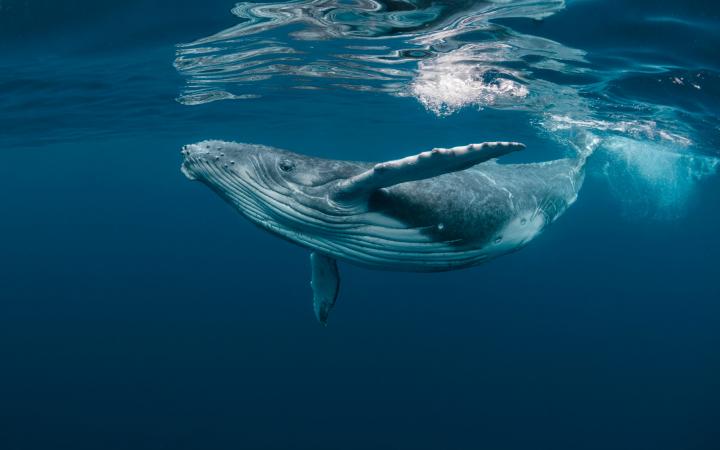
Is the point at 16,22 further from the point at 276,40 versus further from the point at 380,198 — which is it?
the point at 380,198

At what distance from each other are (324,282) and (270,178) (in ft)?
7.16

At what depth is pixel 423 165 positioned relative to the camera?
3496 millimetres

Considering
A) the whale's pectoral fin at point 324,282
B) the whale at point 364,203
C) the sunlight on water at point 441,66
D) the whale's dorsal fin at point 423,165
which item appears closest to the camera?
the whale's dorsal fin at point 423,165

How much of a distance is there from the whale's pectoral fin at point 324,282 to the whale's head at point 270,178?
150cm

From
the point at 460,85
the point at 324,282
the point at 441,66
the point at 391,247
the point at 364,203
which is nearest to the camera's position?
the point at 364,203

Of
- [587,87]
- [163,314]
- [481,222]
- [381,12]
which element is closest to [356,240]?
[481,222]

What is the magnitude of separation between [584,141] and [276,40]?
21.1 metres

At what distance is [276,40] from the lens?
466 inches

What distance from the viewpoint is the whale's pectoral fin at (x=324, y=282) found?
19.5 ft

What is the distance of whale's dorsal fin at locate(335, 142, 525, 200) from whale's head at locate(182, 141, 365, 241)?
0.41m

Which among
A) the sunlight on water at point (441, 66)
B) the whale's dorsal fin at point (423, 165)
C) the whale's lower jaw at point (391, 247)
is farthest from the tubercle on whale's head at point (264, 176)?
the sunlight on water at point (441, 66)

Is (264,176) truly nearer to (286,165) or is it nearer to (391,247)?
(286,165)

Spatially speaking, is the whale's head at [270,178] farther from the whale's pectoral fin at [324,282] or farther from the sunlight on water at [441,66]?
the sunlight on water at [441,66]

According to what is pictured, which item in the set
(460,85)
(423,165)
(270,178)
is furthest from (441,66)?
(423,165)
